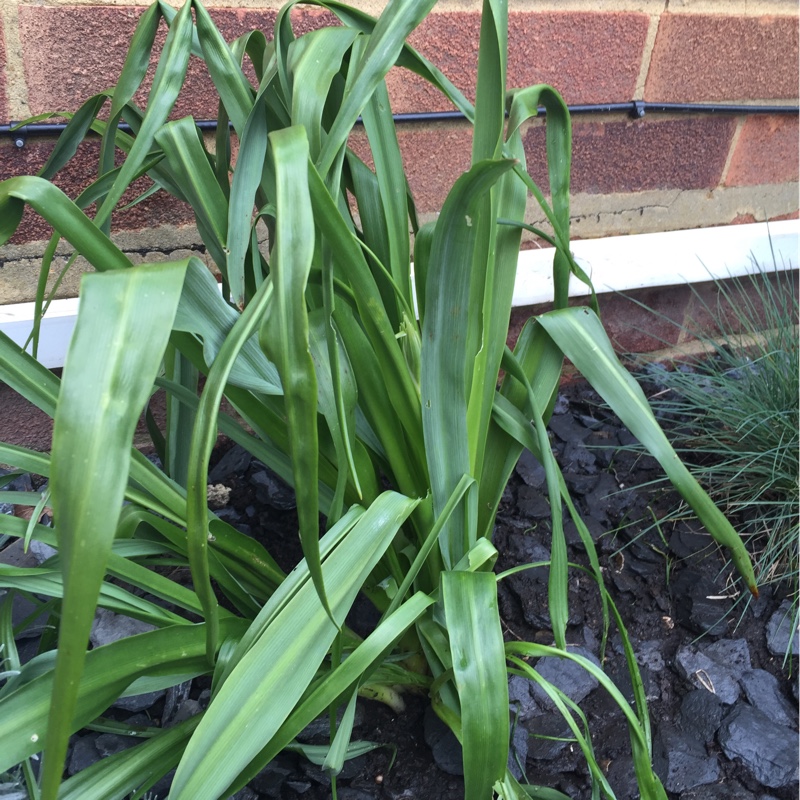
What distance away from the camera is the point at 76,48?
0.90 meters

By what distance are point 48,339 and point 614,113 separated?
1021 mm

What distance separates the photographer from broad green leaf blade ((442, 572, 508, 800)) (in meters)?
0.50

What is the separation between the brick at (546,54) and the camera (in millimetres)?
1065

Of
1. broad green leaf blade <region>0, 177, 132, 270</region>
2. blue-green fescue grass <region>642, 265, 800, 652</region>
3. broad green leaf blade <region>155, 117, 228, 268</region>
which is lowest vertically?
blue-green fescue grass <region>642, 265, 800, 652</region>

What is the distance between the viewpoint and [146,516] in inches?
23.8

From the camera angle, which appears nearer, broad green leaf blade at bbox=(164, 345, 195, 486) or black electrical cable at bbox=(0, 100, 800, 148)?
broad green leaf blade at bbox=(164, 345, 195, 486)

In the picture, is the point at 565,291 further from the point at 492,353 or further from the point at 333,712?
the point at 333,712

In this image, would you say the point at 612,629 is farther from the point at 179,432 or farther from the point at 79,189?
the point at 79,189

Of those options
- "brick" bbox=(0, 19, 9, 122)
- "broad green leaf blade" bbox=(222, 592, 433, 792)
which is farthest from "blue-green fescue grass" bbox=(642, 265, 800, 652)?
"brick" bbox=(0, 19, 9, 122)

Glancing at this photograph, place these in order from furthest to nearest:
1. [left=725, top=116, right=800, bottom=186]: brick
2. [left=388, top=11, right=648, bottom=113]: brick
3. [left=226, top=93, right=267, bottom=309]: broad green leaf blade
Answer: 1. [left=725, top=116, right=800, bottom=186]: brick
2. [left=388, top=11, right=648, bottom=113]: brick
3. [left=226, top=93, right=267, bottom=309]: broad green leaf blade

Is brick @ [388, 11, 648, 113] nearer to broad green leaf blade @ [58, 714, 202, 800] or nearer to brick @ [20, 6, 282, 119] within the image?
brick @ [20, 6, 282, 119]

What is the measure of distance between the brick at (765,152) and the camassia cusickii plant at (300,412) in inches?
34.0

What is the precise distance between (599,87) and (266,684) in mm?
1120

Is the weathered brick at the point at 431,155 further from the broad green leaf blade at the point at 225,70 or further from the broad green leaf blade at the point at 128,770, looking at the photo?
the broad green leaf blade at the point at 128,770
